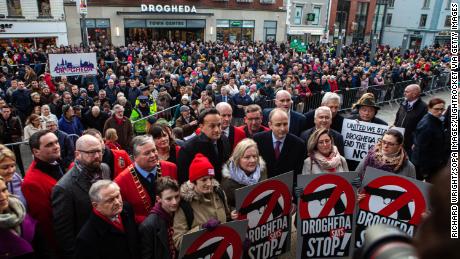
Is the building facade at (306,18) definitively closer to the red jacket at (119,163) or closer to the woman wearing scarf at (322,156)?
the woman wearing scarf at (322,156)

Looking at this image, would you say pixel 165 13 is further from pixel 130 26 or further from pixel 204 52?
pixel 204 52

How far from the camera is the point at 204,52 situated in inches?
910

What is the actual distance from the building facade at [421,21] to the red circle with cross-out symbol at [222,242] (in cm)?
4738

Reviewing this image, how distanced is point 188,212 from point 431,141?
4.50 meters

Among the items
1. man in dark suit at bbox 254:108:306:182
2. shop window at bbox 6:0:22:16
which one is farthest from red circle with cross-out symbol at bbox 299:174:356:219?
shop window at bbox 6:0:22:16

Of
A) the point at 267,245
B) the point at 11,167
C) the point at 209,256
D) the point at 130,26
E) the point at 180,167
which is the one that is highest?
the point at 130,26

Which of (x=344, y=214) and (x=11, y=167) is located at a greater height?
(x=11, y=167)

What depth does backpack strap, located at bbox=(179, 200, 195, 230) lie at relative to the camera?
2988 millimetres

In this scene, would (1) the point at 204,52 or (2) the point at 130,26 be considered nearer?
(1) the point at 204,52

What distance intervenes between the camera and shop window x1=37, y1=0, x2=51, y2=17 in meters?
30.8

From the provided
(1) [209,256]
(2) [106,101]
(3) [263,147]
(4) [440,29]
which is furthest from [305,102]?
(4) [440,29]

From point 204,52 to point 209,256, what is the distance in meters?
21.3

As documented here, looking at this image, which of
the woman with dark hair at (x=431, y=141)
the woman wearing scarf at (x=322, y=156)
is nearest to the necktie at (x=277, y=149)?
the woman wearing scarf at (x=322, y=156)

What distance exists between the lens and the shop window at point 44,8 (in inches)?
1022
